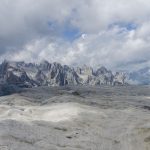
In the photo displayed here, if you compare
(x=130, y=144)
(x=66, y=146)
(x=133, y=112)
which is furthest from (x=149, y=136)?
(x=133, y=112)

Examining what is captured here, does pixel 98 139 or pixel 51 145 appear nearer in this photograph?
pixel 51 145

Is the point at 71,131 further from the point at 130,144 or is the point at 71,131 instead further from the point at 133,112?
the point at 133,112

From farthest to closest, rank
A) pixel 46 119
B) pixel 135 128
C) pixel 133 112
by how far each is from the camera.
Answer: pixel 133 112 → pixel 46 119 → pixel 135 128

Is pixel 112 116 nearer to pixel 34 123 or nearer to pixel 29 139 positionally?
pixel 34 123

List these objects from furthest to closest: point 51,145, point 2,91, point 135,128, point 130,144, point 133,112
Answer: point 2,91, point 133,112, point 135,128, point 130,144, point 51,145

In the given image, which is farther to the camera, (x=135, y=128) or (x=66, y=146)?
(x=135, y=128)

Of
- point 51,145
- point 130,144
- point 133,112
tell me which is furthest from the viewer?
point 133,112

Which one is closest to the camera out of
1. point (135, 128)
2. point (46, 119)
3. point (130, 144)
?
point (130, 144)

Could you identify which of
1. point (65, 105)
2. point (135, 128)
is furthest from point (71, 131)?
point (65, 105)
